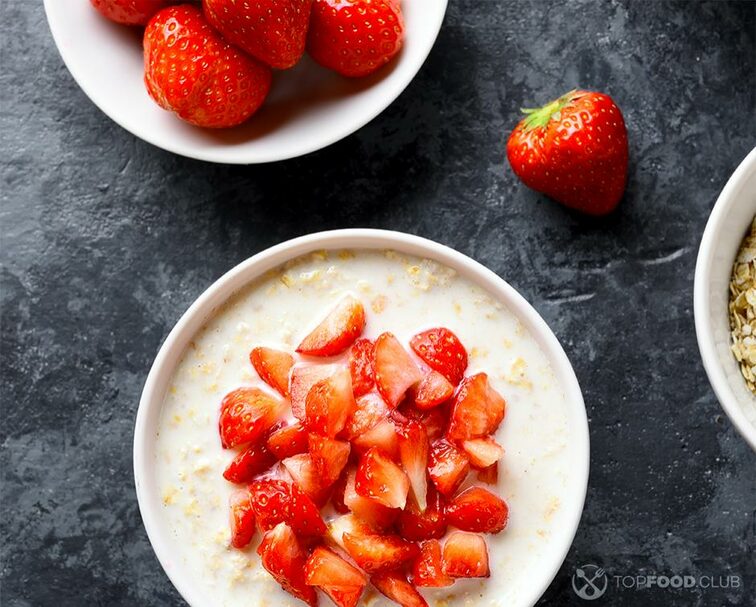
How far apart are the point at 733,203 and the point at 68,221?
3.49 feet

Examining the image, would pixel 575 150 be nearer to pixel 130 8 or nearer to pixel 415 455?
pixel 415 455

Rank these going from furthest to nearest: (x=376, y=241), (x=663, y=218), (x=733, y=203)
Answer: (x=663, y=218) < (x=376, y=241) < (x=733, y=203)

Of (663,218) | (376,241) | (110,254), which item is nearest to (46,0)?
(110,254)

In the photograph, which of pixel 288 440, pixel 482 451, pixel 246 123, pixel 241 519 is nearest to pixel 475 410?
pixel 482 451

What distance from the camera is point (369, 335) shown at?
1.52m

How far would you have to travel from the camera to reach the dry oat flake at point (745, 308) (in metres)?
1.45

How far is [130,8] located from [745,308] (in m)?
1.03

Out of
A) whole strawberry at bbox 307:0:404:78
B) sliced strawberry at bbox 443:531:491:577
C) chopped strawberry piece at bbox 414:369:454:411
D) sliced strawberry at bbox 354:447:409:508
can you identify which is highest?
whole strawberry at bbox 307:0:404:78

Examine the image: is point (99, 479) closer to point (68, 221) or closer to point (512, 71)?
point (68, 221)

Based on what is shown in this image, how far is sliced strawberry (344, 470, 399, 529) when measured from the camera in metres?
1.44

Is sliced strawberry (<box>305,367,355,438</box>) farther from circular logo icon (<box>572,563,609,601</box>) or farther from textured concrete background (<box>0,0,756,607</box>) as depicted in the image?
circular logo icon (<box>572,563,609,601</box>)

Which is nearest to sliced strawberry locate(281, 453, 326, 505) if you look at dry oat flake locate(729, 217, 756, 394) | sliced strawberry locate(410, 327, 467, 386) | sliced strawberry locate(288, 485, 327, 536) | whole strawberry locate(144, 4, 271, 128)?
sliced strawberry locate(288, 485, 327, 536)

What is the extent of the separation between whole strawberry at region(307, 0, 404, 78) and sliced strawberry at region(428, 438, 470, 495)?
1.97ft

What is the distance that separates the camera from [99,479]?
169cm
